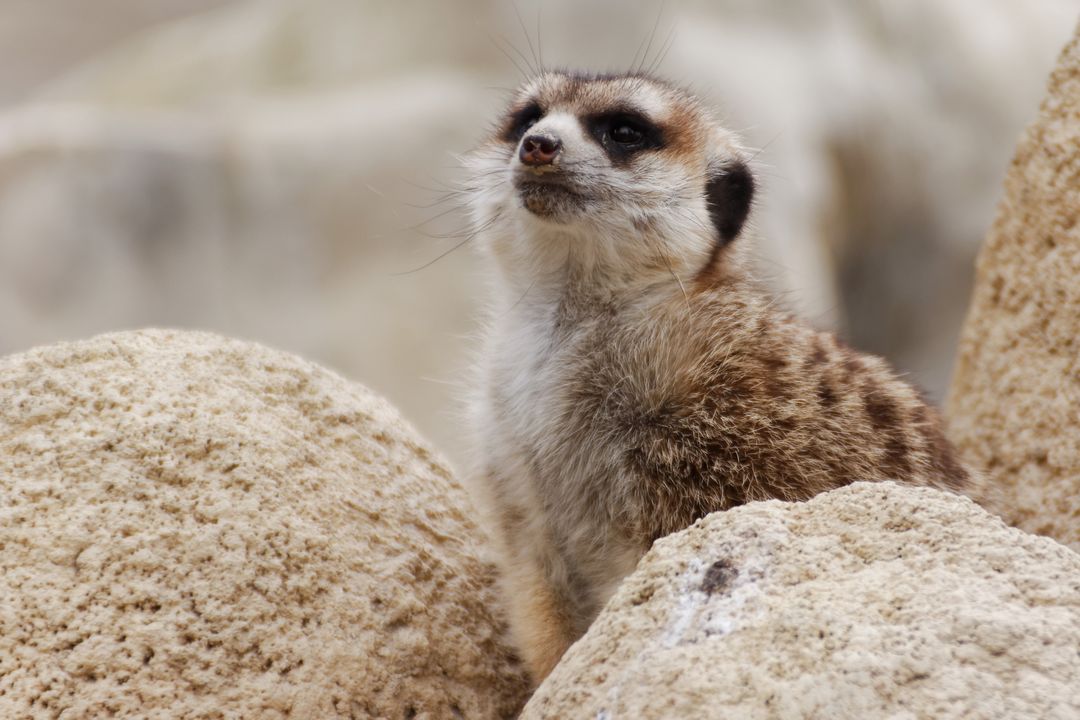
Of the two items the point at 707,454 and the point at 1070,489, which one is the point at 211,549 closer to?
the point at 707,454

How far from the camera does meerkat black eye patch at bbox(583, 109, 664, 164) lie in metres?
2.47

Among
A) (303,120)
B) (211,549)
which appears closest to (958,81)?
(303,120)

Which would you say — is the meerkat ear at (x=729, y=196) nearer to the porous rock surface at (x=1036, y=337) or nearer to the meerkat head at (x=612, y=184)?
the meerkat head at (x=612, y=184)

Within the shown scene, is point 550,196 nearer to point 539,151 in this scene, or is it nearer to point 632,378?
point 539,151

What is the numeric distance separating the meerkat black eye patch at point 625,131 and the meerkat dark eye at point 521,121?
6.4 inches

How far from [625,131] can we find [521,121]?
11.6 inches

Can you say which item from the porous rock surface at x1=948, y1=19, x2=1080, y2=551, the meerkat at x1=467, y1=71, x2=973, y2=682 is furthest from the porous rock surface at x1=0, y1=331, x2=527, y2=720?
the porous rock surface at x1=948, y1=19, x2=1080, y2=551

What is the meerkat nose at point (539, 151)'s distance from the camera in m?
2.31

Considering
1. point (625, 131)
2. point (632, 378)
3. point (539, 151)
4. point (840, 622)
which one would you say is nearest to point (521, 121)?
point (625, 131)

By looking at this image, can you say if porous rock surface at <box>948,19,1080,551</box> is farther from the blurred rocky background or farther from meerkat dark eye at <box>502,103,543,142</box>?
the blurred rocky background

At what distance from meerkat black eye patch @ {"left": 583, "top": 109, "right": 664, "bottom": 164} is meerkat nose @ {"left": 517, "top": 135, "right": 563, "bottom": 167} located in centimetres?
17

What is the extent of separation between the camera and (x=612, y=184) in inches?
93.8

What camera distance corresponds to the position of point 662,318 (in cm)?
226

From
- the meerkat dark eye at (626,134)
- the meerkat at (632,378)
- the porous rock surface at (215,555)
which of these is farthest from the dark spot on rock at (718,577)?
the meerkat dark eye at (626,134)
